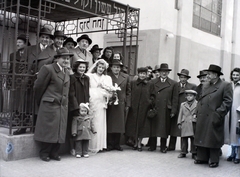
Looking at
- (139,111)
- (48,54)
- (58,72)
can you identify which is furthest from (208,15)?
(58,72)

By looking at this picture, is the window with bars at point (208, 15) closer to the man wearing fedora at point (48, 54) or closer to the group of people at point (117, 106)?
the group of people at point (117, 106)

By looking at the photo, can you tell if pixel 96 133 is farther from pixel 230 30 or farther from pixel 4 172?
pixel 230 30

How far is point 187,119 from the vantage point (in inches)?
280

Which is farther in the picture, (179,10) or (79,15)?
(179,10)

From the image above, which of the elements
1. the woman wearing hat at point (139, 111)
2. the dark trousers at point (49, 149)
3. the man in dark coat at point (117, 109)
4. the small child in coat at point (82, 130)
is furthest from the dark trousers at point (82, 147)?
the woman wearing hat at point (139, 111)

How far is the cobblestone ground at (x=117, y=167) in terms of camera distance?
17.9ft

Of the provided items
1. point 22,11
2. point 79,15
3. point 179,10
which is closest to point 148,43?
point 179,10

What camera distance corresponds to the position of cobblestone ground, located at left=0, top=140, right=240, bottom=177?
17.9 feet

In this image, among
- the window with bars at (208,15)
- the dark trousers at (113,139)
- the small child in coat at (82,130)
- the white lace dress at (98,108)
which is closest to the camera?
the small child in coat at (82,130)

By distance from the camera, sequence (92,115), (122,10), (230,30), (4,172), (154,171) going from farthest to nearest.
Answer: (230,30)
(122,10)
(92,115)
(154,171)
(4,172)

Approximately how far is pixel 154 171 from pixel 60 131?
1870 mm

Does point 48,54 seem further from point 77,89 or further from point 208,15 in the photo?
point 208,15

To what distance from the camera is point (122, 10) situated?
855cm

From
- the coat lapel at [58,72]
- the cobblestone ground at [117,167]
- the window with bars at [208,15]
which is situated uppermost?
the window with bars at [208,15]
